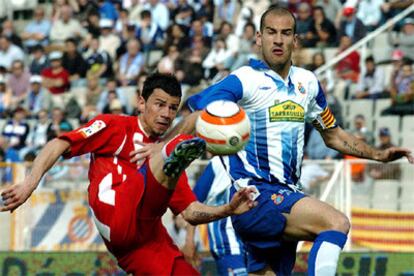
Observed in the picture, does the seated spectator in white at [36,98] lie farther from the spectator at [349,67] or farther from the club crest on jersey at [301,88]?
the club crest on jersey at [301,88]

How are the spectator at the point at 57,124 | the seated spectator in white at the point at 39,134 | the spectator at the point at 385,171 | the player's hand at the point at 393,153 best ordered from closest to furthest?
the player's hand at the point at 393,153
the spectator at the point at 385,171
the spectator at the point at 57,124
the seated spectator in white at the point at 39,134

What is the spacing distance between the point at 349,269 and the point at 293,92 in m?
4.48

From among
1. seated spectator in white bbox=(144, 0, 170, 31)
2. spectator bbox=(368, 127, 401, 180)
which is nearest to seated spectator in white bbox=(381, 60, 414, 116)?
spectator bbox=(368, 127, 401, 180)

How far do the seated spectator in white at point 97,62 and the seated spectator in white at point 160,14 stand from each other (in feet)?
3.59

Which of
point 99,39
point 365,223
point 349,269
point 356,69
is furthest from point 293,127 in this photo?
point 99,39

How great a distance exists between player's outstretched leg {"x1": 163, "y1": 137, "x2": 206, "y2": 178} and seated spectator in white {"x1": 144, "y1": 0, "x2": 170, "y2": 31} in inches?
513

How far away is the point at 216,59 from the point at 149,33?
2262mm

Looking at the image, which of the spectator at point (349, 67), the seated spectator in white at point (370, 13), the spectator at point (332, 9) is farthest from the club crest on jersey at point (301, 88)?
the spectator at point (332, 9)

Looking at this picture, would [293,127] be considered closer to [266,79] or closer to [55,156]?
[266,79]

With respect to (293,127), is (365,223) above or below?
below

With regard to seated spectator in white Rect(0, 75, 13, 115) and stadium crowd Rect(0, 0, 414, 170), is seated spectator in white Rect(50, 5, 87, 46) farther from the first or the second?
seated spectator in white Rect(0, 75, 13, 115)

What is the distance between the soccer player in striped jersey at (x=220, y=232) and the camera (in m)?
11.3

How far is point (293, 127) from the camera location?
820 centimetres

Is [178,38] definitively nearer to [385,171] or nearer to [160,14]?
[160,14]
